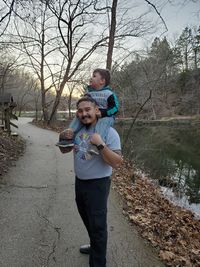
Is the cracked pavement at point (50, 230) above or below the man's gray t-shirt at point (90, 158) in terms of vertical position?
below

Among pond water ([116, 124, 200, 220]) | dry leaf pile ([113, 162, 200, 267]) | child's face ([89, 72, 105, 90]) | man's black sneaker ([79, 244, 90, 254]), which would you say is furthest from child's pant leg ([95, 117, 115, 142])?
pond water ([116, 124, 200, 220])

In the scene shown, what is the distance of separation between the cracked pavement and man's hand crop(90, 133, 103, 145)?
179cm

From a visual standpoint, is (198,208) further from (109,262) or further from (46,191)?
(109,262)

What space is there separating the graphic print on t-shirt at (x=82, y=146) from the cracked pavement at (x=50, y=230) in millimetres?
1529

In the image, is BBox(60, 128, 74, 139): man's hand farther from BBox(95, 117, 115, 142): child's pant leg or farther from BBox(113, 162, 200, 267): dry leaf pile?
BBox(113, 162, 200, 267): dry leaf pile

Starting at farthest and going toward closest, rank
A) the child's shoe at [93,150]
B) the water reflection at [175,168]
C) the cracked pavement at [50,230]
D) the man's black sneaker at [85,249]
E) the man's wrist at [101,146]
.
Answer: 1. the water reflection at [175,168]
2. the man's black sneaker at [85,249]
3. the cracked pavement at [50,230]
4. the child's shoe at [93,150]
5. the man's wrist at [101,146]

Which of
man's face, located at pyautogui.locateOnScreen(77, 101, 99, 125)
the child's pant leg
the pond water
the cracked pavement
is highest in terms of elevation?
man's face, located at pyautogui.locateOnScreen(77, 101, 99, 125)

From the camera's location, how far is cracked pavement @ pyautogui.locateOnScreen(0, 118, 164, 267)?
380 cm

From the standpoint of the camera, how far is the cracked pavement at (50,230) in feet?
12.5

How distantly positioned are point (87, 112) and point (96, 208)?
999mm

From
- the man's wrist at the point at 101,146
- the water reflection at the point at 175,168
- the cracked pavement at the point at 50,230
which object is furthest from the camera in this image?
the water reflection at the point at 175,168

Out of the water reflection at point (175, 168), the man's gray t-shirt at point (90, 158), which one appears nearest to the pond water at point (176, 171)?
the water reflection at point (175, 168)

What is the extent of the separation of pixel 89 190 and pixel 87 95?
1.00 metres

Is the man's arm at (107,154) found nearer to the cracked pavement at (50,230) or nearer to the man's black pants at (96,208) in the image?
the man's black pants at (96,208)
